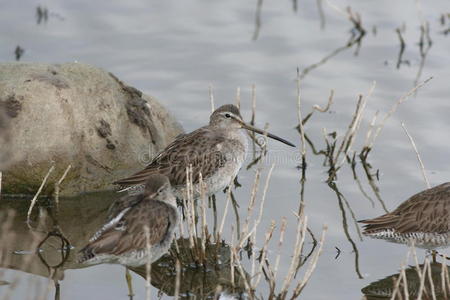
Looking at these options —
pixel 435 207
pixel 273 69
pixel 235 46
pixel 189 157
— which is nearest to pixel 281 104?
pixel 273 69

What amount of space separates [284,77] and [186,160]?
3.51 metres

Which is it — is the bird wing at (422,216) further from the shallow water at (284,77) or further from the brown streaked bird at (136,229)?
the brown streaked bird at (136,229)

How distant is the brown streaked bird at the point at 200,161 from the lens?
8578 mm

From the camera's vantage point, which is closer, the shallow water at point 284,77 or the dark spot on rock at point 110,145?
the shallow water at point 284,77

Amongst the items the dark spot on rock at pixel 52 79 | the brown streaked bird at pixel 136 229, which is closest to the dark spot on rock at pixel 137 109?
the dark spot on rock at pixel 52 79

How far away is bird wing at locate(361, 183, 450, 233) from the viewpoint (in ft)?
26.2

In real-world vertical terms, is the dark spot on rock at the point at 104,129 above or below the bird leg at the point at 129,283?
above

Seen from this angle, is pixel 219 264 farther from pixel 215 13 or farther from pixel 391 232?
pixel 215 13

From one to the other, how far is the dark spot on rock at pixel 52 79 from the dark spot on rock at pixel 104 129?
47cm

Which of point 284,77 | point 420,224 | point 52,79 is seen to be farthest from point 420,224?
point 284,77

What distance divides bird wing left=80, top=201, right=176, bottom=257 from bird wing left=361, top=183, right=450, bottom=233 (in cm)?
180

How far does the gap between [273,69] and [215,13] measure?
2.00 metres

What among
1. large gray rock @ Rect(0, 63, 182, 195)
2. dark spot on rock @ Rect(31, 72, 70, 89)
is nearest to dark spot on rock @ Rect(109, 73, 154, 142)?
large gray rock @ Rect(0, 63, 182, 195)

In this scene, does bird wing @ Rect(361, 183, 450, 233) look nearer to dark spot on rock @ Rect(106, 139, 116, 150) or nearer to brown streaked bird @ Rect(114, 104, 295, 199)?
brown streaked bird @ Rect(114, 104, 295, 199)
